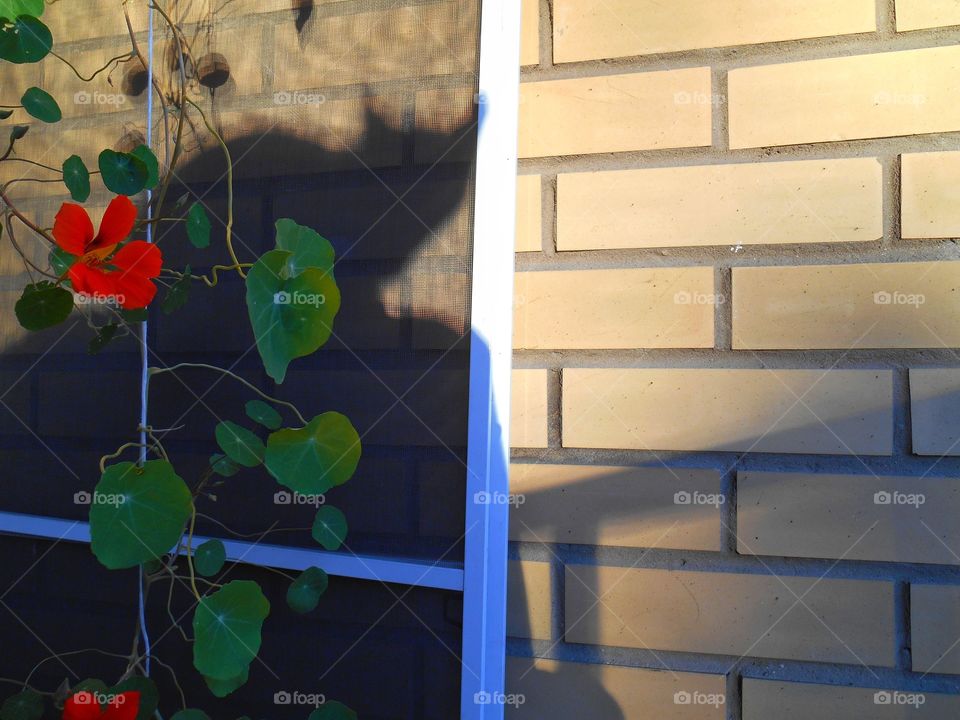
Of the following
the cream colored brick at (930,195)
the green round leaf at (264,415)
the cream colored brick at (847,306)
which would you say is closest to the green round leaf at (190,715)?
the green round leaf at (264,415)

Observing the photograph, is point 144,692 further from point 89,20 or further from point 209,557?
point 89,20

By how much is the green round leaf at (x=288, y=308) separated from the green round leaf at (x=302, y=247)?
55mm

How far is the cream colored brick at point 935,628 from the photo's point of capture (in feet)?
Answer: 2.75

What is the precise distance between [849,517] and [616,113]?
1.89ft

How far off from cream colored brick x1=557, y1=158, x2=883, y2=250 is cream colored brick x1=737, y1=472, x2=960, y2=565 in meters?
0.29

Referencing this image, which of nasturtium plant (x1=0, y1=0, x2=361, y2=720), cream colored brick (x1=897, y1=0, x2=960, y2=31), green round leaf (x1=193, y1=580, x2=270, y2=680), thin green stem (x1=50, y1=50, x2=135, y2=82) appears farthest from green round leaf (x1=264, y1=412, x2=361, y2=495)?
cream colored brick (x1=897, y1=0, x2=960, y2=31)

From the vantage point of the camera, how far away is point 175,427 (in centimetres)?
100

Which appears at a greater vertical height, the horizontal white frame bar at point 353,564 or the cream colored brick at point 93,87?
the cream colored brick at point 93,87

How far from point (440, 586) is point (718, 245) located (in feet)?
1.78

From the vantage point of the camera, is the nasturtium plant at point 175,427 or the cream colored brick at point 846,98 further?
the cream colored brick at point 846,98

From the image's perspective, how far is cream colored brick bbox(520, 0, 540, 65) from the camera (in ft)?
3.28

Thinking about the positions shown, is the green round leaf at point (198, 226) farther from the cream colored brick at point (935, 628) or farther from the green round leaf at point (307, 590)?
the cream colored brick at point (935, 628)

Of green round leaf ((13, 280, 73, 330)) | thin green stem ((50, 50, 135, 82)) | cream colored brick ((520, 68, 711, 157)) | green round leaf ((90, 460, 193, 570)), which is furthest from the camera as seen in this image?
thin green stem ((50, 50, 135, 82))

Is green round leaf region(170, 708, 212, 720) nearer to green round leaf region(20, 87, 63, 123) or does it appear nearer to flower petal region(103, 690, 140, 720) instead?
flower petal region(103, 690, 140, 720)
